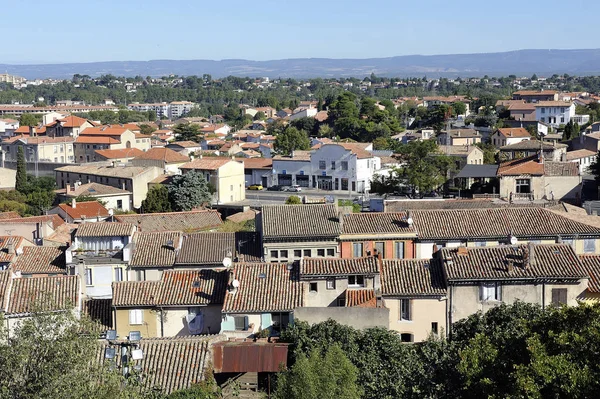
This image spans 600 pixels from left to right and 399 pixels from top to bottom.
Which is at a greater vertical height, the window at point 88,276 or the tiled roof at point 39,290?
the tiled roof at point 39,290

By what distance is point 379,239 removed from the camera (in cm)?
3138

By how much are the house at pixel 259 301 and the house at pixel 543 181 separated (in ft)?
75.3

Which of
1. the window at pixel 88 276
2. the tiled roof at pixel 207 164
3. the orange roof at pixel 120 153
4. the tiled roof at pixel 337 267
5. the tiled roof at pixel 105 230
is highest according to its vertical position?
the tiled roof at pixel 337 267

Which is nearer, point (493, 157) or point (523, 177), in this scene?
point (523, 177)

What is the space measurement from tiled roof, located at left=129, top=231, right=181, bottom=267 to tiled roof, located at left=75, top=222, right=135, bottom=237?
528 millimetres

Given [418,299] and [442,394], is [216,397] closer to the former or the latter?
[442,394]

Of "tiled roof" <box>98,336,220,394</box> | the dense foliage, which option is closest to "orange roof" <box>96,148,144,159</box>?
the dense foliage

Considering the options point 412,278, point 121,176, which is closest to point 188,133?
point 121,176

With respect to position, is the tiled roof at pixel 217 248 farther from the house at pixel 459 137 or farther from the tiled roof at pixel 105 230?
the house at pixel 459 137

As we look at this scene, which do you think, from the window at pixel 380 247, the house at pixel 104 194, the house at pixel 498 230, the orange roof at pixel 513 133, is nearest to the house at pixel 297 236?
the window at pixel 380 247

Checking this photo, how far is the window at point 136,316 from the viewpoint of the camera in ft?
81.0

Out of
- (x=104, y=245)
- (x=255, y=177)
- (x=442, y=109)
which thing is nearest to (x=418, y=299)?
(x=104, y=245)

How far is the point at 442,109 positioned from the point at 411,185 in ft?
152

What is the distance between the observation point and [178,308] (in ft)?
81.0
